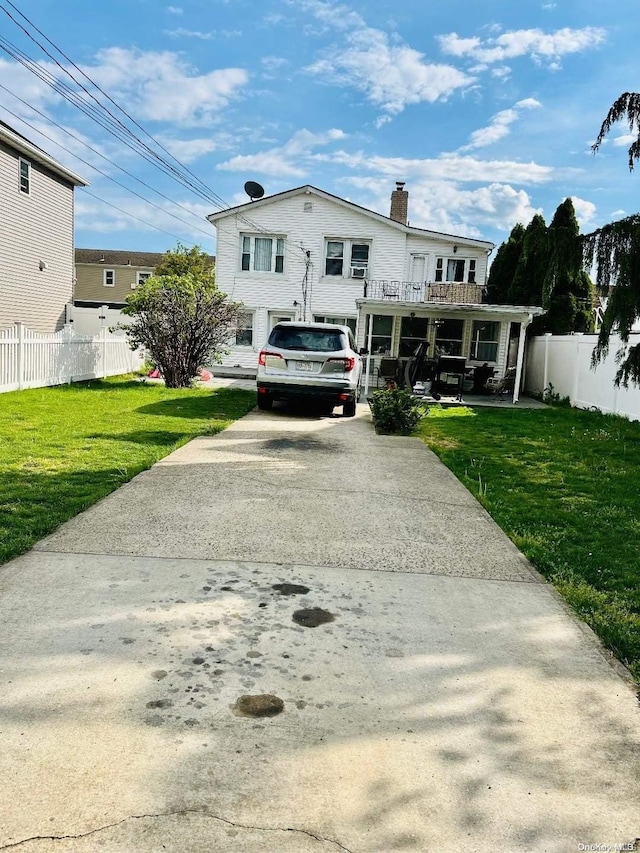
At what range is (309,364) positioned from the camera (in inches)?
470

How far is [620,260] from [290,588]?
5719 mm

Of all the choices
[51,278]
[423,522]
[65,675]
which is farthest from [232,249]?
[65,675]

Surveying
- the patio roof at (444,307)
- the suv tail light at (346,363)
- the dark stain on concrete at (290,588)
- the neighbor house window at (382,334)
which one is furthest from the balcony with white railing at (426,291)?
the dark stain on concrete at (290,588)

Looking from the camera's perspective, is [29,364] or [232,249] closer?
[29,364]

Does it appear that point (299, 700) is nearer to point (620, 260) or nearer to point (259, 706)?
point (259, 706)

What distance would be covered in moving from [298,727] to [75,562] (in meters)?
2.34

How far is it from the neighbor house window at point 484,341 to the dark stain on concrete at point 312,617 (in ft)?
64.7

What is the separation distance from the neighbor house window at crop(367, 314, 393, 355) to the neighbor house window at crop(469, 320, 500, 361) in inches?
110

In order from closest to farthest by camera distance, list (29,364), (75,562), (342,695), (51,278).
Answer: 1. (342,695)
2. (75,562)
3. (29,364)
4. (51,278)

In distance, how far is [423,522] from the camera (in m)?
5.83

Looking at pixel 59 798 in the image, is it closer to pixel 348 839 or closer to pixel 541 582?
pixel 348 839

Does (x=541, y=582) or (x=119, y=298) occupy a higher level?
(x=119, y=298)

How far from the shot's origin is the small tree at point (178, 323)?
16.6m

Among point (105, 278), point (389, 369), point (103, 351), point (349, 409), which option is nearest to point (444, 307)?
point (389, 369)
